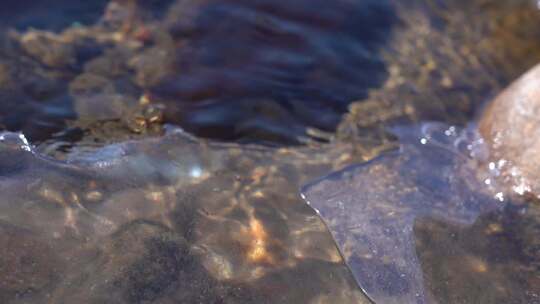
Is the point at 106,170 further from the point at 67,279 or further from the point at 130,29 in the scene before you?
the point at 130,29

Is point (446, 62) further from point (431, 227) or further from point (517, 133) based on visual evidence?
point (431, 227)

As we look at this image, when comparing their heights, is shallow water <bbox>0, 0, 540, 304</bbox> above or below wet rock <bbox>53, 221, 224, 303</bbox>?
above

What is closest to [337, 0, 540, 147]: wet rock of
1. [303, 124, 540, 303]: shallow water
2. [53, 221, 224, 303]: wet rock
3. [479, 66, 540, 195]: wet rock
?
[479, 66, 540, 195]: wet rock

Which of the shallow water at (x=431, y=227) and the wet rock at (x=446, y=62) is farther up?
the wet rock at (x=446, y=62)

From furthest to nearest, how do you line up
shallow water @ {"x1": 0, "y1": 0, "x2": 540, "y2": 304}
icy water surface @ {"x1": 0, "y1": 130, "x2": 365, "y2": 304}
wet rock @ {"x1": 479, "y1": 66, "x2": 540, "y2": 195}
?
wet rock @ {"x1": 479, "y1": 66, "x2": 540, "y2": 195}
shallow water @ {"x1": 0, "y1": 0, "x2": 540, "y2": 304}
icy water surface @ {"x1": 0, "y1": 130, "x2": 365, "y2": 304}

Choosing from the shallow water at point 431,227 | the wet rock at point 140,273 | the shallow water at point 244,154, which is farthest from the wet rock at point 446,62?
the wet rock at point 140,273

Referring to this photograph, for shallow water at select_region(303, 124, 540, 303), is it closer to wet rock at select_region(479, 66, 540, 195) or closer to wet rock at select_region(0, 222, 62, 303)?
wet rock at select_region(479, 66, 540, 195)

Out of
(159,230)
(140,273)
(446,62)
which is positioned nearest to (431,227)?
(159,230)

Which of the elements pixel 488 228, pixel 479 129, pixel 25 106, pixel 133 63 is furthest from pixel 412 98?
pixel 25 106

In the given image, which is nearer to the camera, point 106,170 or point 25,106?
point 106,170

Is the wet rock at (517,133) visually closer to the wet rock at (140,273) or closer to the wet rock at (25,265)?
the wet rock at (140,273)

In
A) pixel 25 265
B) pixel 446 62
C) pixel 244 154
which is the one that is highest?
pixel 446 62
